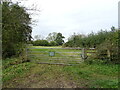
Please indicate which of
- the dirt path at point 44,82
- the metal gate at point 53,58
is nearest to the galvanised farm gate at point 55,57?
the metal gate at point 53,58

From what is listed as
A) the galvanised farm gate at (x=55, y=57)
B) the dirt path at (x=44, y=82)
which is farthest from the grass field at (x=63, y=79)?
the galvanised farm gate at (x=55, y=57)

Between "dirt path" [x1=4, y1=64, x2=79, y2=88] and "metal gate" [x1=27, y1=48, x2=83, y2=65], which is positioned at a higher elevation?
"metal gate" [x1=27, y1=48, x2=83, y2=65]

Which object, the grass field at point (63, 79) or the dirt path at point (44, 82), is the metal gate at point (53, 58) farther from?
the dirt path at point (44, 82)

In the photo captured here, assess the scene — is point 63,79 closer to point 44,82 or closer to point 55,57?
point 44,82

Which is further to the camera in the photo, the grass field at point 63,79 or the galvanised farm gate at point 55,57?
the galvanised farm gate at point 55,57

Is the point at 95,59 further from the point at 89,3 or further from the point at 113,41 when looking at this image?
the point at 89,3

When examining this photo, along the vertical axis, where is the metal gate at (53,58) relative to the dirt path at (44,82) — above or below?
above

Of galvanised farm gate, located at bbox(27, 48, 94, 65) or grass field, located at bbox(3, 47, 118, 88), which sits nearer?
grass field, located at bbox(3, 47, 118, 88)

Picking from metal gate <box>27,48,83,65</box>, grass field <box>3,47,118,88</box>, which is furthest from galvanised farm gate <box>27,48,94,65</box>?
grass field <box>3,47,118,88</box>

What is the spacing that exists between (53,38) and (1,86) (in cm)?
3141

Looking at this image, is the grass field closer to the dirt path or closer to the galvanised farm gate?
the dirt path

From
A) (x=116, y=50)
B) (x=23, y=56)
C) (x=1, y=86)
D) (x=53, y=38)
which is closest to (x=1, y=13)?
(x=1, y=86)

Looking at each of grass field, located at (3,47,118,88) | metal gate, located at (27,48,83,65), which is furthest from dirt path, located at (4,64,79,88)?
metal gate, located at (27,48,83,65)

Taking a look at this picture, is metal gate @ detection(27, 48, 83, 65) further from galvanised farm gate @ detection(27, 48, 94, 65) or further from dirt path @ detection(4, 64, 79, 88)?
dirt path @ detection(4, 64, 79, 88)
